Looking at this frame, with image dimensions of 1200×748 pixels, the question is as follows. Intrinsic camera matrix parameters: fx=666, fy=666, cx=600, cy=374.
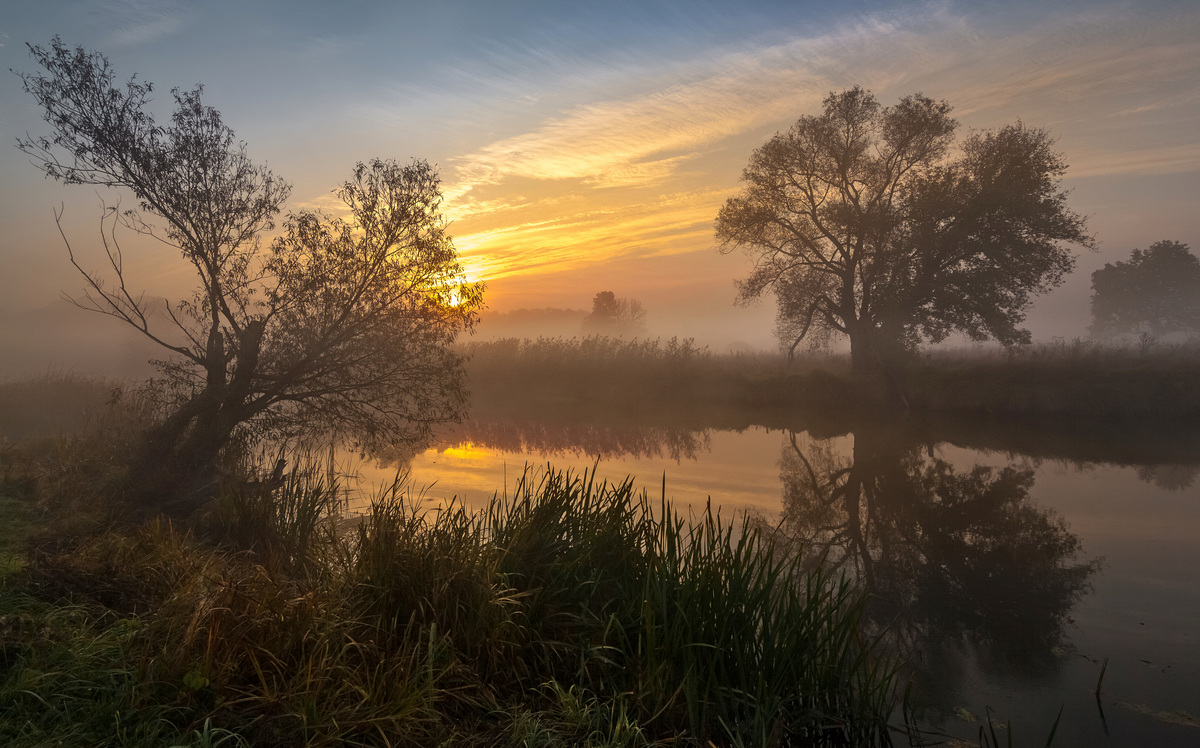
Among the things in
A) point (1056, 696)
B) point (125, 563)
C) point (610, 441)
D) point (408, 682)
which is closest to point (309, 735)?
point (408, 682)

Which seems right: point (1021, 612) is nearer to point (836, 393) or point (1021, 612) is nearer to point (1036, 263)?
point (836, 393)

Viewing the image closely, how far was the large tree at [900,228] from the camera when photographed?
2159 centimetres

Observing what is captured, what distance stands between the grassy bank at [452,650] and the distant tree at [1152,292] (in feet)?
221

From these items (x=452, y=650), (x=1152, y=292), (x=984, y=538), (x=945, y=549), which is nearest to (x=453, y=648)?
(x=452, y=650)

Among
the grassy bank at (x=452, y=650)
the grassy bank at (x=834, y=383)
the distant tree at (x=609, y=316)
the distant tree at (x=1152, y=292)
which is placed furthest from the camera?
the distant tree at (x=609, y=316)

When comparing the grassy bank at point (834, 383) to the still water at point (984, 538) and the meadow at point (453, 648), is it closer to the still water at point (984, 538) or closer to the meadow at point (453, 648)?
the still water at point (984, 538)

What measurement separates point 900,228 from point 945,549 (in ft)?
55.7

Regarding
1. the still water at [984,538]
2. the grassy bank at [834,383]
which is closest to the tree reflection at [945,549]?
the still water at [984,538]

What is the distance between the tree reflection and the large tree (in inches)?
375

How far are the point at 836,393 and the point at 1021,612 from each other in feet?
54.1

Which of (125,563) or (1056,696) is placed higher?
(125,563)

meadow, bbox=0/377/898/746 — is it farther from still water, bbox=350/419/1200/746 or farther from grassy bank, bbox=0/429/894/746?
still water, bbox=350/419/1200/746

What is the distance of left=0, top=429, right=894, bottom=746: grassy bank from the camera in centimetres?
360

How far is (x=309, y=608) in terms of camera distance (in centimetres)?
417
